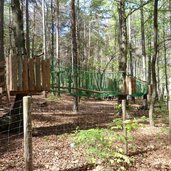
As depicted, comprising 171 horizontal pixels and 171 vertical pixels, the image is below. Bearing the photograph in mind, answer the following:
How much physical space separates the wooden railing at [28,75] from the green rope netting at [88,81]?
158 cm

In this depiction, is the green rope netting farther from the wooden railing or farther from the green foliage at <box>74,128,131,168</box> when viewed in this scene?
the green foliage at <box>74,128,131,168</box>

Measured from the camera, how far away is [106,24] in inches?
1446

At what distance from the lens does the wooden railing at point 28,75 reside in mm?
6992

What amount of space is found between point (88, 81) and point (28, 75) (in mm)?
4114

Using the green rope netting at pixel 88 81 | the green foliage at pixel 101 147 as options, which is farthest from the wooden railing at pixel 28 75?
the green foliage at pixel 101 147

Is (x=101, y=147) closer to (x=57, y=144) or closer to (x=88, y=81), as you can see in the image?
(x=57, y=144)

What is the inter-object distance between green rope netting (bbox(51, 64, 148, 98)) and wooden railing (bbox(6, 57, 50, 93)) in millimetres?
1579

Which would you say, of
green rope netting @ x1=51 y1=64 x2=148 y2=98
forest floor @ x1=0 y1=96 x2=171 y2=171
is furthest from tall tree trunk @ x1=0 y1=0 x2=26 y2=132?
green rope netting @ x1=51 y1=64 x2=148 y2=98

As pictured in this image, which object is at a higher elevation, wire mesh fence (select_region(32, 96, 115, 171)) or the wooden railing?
the wooden railing

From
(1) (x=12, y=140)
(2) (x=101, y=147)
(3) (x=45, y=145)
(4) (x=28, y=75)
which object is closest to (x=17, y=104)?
(1) (x=12, y=140)

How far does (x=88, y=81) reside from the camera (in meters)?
11.1

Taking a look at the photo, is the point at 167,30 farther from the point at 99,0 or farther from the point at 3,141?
the point at 3,141

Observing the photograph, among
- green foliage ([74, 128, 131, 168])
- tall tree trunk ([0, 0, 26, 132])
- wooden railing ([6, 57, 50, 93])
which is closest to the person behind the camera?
green foliage ([74, 128, 131, 168])

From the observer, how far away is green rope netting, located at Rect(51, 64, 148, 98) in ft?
32.5
